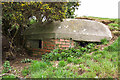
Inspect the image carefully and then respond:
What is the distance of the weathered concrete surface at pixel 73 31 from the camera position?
5.75 metres

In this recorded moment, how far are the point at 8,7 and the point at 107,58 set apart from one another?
11.8ft

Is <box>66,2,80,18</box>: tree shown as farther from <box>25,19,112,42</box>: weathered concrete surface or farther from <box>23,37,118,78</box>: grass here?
<box>23,37,118,78</box>: grass

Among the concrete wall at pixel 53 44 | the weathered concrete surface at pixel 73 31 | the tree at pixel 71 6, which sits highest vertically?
the tree at pixel 71 6

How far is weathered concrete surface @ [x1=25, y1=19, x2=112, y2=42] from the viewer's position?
18.9ft

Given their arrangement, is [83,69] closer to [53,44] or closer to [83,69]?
[83,69]

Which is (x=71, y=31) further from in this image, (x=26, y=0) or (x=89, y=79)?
(x=89, y=79)

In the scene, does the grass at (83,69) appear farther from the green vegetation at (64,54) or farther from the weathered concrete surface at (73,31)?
the weathered concrete surface at (73,31)

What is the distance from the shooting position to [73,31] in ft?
19.1

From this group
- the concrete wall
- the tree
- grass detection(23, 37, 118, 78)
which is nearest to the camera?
grass detection(23, 37, 118, 78)

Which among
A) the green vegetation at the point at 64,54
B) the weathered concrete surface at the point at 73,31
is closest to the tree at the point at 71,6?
the weathered concrete surface at the point at 73,31

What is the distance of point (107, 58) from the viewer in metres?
4.04

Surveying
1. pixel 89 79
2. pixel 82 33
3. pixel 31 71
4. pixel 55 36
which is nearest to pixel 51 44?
pixel 55 36

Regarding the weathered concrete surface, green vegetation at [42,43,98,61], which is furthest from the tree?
green vegetation at [42,43,98,61]

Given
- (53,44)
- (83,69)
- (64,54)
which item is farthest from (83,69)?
(53,44)
